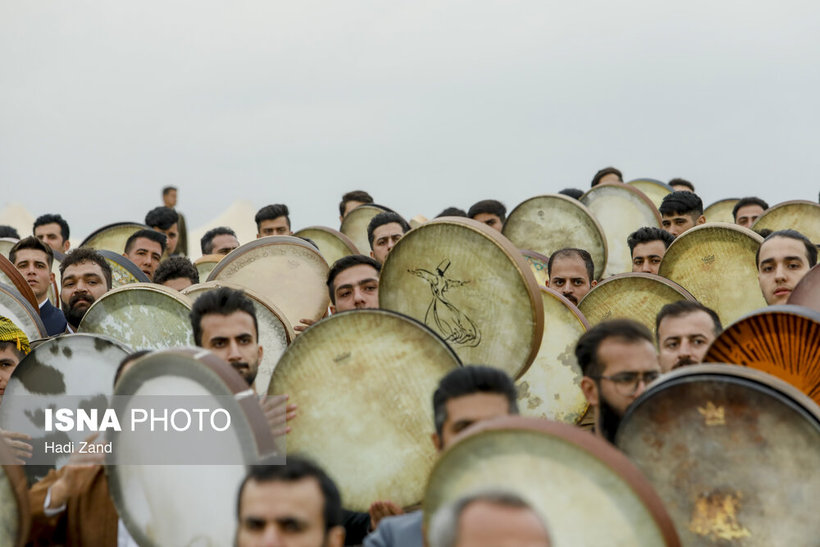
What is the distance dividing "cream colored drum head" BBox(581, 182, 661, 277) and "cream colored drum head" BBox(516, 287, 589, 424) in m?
4.33

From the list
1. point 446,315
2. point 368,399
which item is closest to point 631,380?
point 368,399

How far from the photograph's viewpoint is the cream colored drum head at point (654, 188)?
494 inches

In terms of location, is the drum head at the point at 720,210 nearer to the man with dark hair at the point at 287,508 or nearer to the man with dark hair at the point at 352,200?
the man with dark hair at the point at 352,200

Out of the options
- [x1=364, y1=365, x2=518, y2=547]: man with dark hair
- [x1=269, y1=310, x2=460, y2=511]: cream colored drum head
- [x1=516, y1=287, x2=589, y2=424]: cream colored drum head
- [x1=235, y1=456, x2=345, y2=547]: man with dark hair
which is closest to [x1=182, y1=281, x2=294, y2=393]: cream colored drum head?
[x1=516, y1=287, x2=589, y2=424]: cream colored drum head

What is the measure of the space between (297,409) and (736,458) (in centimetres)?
166

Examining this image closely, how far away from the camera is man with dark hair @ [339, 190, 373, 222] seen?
37.8ft

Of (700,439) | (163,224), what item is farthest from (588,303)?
(163,224)

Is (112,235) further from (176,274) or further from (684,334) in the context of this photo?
(684,334)

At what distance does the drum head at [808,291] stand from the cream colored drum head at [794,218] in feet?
13.3

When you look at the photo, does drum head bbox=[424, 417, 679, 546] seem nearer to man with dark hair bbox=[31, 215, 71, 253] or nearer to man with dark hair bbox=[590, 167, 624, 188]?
man with dark hair bbox=[31, 215, 71, 253]

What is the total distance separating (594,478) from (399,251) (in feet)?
9.05

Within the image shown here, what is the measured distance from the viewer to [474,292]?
4.79 m

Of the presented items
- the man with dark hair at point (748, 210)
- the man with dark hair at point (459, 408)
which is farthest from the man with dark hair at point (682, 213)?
the man with dark hair at point (459, 408)

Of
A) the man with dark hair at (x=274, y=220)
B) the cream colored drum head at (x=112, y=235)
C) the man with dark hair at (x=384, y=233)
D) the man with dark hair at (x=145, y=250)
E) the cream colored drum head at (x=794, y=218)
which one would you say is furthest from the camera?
the cream colored drum head at (x=112, y=235)
